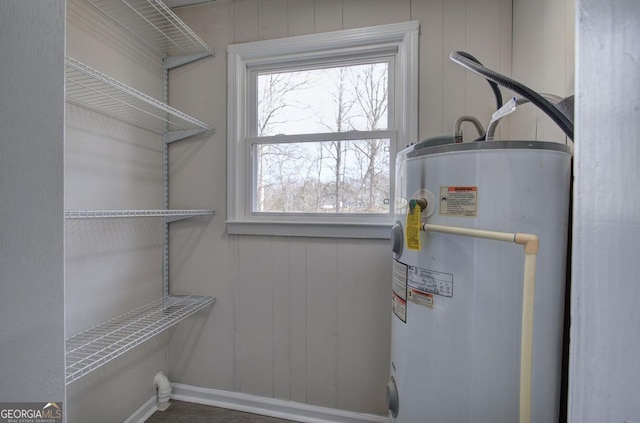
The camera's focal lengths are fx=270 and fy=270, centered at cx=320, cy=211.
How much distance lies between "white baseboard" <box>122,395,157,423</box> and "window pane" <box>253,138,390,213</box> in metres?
1.24

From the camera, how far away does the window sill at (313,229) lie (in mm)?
1386

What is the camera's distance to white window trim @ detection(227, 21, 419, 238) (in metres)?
1.36

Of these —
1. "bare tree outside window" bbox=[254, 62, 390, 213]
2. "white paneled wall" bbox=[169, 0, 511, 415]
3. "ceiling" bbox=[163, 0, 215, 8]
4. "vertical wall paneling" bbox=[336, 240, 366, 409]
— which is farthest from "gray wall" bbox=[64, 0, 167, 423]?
"vertical wall paneling" bbox=[336, 240, 366, 409]

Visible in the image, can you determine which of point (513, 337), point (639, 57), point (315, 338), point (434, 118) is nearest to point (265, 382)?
point (315, 338)

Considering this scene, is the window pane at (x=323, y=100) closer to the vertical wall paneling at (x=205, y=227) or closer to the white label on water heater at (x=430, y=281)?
the vertical wall paneling at (x=205, y=227)

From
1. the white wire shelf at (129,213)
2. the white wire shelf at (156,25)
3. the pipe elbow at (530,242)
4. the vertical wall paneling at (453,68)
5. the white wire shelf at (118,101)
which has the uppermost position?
the white wire shelf at (156,25)

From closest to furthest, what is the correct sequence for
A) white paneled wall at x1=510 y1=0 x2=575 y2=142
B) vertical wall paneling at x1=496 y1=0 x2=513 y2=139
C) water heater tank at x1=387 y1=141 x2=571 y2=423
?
water heater tank at x1=387 y1=141 x2=571 y2=423
white paneled wall at x1=510 y1=0 x2=575 y2=142
vertical wall paneling at x1=496 y1=0 x2=513 y2=139

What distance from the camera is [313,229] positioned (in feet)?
4.79

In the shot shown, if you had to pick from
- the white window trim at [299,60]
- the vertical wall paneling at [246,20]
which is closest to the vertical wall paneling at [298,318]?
the white window trim at [299,60]

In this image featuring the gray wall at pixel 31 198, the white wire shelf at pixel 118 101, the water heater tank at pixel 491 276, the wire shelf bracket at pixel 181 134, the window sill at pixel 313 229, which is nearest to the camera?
the gray wall at pixel 31 198

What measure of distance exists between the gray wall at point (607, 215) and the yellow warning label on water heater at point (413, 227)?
1.54ft

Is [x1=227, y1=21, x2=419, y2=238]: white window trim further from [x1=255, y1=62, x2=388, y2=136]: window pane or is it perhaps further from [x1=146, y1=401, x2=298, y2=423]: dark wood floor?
[x1=146, y1=401, x2=298, y2=423]: dark wood floor

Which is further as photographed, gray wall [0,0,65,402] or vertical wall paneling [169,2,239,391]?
vertical wall paneling [169,2,239,391]

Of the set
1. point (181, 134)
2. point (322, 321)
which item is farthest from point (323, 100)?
point (322, 321)
